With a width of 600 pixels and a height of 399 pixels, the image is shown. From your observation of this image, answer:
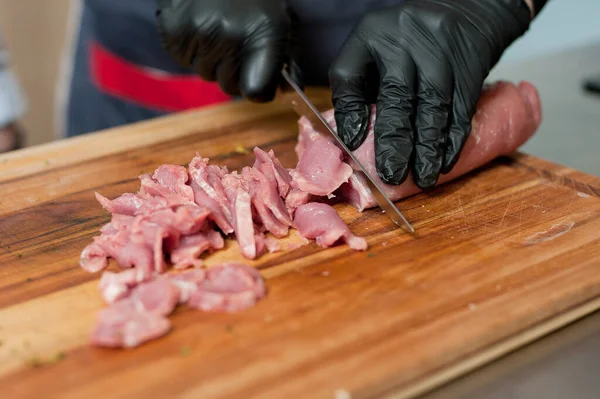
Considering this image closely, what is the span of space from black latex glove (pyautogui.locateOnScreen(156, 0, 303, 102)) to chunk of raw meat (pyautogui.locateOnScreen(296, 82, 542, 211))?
0.28 meters

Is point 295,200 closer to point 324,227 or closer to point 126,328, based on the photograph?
point 324,227

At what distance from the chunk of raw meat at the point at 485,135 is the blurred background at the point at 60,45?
1376mm

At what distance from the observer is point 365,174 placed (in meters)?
2.44

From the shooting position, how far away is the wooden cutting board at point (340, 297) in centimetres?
167

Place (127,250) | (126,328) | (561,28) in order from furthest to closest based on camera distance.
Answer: (561,28) → (127,250) → (126,328)

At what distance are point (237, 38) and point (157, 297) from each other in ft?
4.40

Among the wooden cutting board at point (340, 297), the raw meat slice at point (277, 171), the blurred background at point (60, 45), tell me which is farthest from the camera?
the blurred background at point (60, 45)

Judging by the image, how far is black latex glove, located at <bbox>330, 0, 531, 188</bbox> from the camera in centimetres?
246

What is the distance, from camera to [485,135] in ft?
8.86

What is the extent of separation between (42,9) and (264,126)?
388 cm

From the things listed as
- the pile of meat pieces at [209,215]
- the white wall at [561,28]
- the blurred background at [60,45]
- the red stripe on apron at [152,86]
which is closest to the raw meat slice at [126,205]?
the pile of meat pieces at [209,215]

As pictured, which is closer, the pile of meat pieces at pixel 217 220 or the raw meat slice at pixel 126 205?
the pile of meat pieces at pixel 217 220

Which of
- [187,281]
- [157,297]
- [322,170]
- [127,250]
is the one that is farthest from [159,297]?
[322,170]

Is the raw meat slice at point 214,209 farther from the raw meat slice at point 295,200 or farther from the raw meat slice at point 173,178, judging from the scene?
the raw meat slice at point 295,200
